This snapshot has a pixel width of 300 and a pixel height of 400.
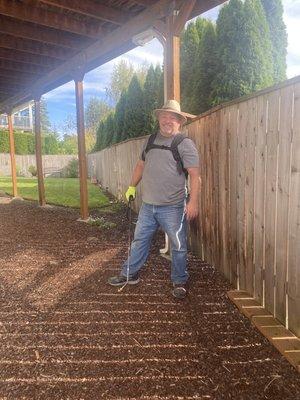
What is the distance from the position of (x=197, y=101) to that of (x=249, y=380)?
858 centimetres

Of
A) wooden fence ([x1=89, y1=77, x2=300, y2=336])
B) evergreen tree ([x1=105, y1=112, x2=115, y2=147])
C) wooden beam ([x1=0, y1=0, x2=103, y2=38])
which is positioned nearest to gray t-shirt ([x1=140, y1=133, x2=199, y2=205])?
wooden fence ([x1=89, y1=77, x2=300, y2=336])

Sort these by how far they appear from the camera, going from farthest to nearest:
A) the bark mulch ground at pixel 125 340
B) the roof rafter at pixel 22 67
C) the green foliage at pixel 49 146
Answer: the green foliage at pixel 49 146 < the roof rafter at pixel 22 67 < the bark mulch ground at pixel 125 340

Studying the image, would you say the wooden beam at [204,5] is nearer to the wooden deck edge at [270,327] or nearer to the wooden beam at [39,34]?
the wooden beam at [39,34]

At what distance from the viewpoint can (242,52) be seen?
352 inches

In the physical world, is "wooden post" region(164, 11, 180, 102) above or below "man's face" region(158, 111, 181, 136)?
above

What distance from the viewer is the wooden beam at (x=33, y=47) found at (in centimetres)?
693

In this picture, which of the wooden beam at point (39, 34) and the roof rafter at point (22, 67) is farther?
the roof rafter at point (22, 67)

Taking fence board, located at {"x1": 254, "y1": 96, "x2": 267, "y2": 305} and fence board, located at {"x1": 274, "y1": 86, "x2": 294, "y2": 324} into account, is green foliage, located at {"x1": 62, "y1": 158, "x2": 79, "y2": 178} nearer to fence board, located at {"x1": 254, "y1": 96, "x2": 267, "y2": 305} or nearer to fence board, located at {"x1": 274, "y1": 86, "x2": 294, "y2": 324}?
fence board, located at {"x1": 254, "y1": 96, "x2": 267, "y2": 305}

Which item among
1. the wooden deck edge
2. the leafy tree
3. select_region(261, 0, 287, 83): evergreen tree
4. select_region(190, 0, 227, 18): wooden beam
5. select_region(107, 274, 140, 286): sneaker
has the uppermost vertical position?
the leafy tree

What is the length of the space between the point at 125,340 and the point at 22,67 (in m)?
7.67

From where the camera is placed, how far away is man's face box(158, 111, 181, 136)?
3.84 metres

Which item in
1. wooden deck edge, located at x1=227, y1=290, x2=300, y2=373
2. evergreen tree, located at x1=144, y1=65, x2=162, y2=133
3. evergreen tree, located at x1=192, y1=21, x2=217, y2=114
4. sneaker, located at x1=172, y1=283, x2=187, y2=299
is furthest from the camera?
evergreen tree, located at x1=144, y1=65, x2=162, y2=133

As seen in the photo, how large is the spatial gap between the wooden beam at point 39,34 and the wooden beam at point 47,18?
575mm

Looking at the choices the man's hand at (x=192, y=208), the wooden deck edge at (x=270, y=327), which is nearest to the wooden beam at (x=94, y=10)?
the man's hand at (x=192, y=208)
